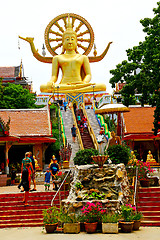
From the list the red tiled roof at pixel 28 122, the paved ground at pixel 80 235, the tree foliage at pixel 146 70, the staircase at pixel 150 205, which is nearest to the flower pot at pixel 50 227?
the paved ground at pixel 80 235

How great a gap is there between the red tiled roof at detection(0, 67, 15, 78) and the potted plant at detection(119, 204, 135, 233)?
46407 mm

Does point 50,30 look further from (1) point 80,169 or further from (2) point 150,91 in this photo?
(1) point 80,169

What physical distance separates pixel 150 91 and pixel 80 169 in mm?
8697

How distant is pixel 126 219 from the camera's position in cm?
1067

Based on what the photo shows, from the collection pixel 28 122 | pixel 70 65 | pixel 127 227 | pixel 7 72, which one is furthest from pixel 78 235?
pixel 7 72

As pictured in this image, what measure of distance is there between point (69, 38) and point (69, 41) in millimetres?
256

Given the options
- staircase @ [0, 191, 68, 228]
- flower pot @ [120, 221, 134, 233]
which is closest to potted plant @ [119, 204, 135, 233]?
flower pot @ [120, 221, 134, 233]

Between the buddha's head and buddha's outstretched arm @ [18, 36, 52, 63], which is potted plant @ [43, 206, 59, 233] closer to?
the buddha's head

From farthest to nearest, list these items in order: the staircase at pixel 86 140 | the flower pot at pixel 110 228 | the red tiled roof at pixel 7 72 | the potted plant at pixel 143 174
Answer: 1. the red tiled roof at pixel 7 72
2. the staircase at pixel 86 140
3. the potted plant at pixel 143 174
4. the flower pot at pixel 110 228

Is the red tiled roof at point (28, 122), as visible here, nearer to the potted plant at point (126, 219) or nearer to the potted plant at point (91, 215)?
the potted plant at point (91, 215)

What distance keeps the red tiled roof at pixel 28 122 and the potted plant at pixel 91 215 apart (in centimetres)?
1476

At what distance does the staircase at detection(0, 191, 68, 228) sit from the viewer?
1267 cm

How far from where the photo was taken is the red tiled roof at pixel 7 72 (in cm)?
5556

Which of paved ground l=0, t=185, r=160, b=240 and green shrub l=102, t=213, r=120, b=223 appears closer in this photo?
paved ground l=0, t=185, r=160, b=240
